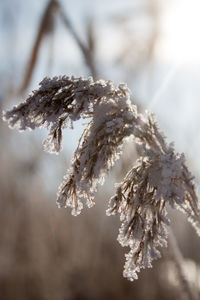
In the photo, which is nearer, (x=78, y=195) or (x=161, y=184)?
(x=161, y=184)

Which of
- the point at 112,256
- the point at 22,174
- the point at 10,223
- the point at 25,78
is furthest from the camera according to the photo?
the point at 22,174

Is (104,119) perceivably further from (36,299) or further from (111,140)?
(36,299)

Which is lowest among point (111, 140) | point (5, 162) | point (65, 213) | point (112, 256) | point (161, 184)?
point (161, 184)

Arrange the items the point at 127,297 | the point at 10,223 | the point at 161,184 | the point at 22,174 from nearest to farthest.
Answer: the point at 161,184, the point at 127,297, the point at 10,223, the point at 22,174

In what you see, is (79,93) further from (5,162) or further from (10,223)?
(5,162)

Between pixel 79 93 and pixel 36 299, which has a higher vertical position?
pixel 36 299

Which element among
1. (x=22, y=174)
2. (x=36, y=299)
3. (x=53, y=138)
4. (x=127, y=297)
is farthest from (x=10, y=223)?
(x=53, y=138)
